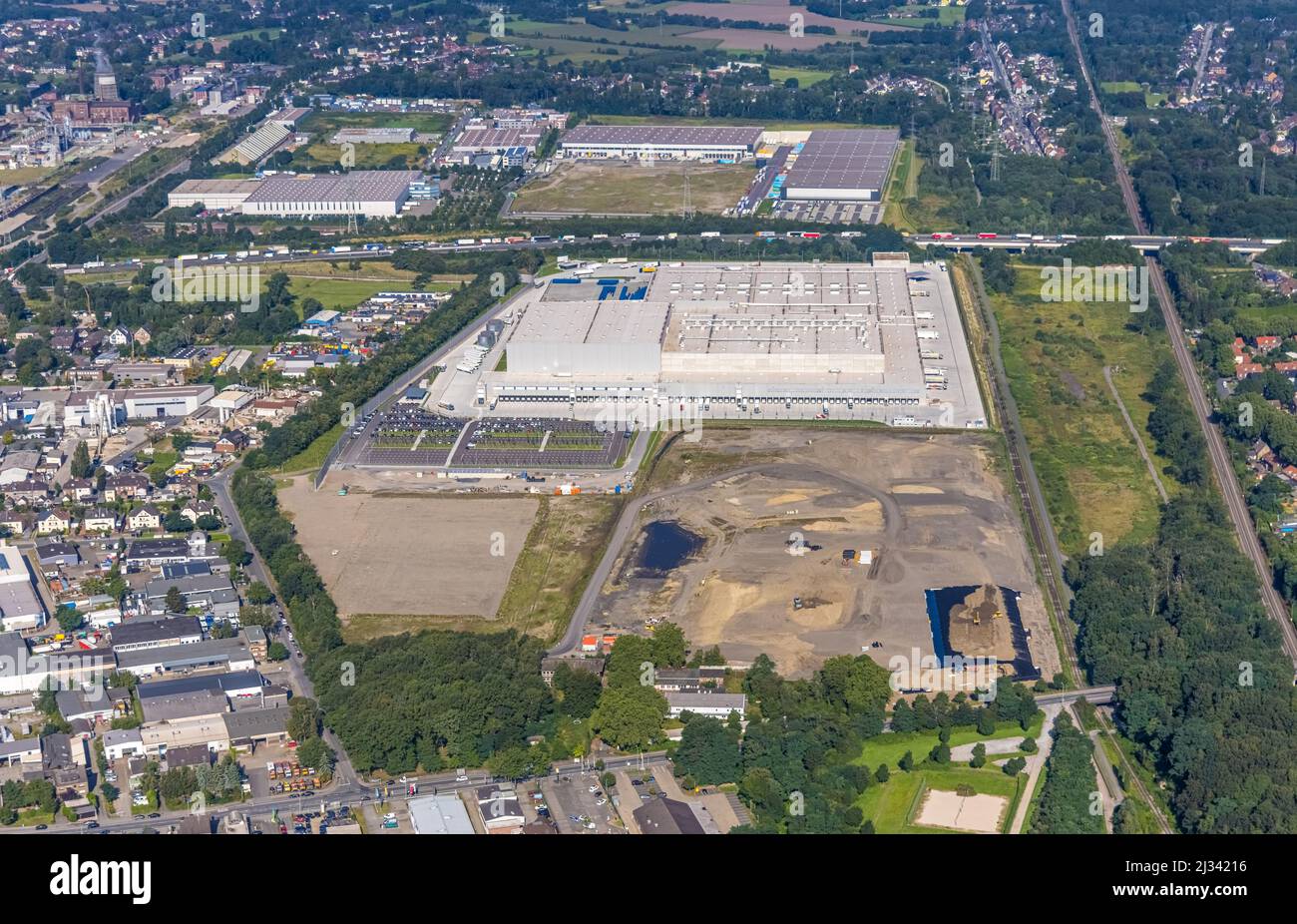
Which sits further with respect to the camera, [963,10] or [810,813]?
[963,10]

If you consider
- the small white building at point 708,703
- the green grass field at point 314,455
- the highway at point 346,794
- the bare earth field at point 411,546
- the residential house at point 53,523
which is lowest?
the green grass field at point 314,455

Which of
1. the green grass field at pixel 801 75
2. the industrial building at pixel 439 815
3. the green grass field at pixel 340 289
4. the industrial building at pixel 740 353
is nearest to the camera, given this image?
the industrial building at pixel 439 815

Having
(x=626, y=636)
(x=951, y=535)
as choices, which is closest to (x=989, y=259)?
(x=951, y=535)

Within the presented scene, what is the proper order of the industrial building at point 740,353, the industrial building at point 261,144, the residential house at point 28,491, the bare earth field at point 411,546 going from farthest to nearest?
the industrial building at point 261,144, the industrial building at point 740,353, the residential house at point 28,491, the bare earth field at point 411,546

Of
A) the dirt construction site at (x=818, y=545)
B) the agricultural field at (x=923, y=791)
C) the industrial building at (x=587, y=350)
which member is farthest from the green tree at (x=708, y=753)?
the industrial building at (x=587, y=350)

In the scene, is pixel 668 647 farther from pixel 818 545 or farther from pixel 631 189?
pixel 631 189

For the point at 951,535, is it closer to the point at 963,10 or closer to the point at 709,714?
the point at 709,714

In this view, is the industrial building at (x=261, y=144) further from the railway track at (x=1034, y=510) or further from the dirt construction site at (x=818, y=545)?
the dirt construction site at (x=818, y=545)

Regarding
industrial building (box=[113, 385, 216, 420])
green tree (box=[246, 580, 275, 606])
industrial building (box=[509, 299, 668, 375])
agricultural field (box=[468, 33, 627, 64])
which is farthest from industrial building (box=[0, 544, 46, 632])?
agricultural field (box=[468, 33, 627, 64])
